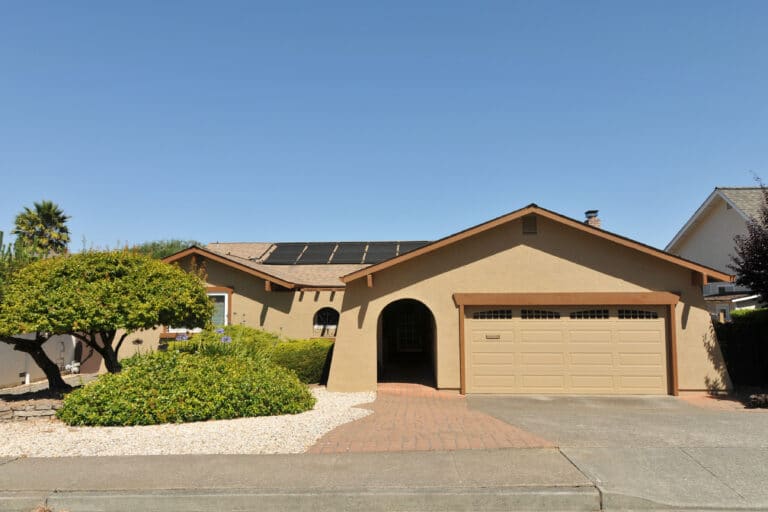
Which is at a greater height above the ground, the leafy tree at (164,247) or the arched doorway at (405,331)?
the leafy tree at (164,247)

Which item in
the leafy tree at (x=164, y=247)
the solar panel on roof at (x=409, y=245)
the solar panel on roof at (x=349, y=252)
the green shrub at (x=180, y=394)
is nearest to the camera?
the green shrub at (x=180, y=394)

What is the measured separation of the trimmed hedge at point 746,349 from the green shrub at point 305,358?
1096cm

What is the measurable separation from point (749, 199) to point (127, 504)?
23671 mm

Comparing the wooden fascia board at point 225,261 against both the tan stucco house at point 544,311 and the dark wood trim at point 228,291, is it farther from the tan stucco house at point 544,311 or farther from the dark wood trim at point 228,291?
the tan stucco house at point 544,311

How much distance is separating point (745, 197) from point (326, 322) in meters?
17.8

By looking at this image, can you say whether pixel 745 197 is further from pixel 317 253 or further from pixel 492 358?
pixel 317 253

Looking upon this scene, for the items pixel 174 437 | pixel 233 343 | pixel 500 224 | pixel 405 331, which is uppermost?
pixel 500 224

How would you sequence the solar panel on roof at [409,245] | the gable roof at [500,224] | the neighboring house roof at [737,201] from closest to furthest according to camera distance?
the gable roof at [500,224] < the neighboring house roof at [737,201] < the solar panel on roof at [409,245]

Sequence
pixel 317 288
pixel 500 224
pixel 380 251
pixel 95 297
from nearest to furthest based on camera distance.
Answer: pixel 95 297 < pixel 500 224 < pixel 317 288 < pixel 380 251

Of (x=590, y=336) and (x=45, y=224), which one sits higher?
(x=45, y=224)

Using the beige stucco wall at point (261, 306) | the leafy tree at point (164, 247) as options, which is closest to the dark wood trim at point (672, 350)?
the beige stucco wall at point (261, 306)

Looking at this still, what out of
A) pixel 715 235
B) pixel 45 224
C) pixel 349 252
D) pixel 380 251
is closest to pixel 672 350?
pixel 715 235

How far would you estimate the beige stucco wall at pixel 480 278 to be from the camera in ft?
43.4

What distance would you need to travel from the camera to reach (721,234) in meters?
22.2
